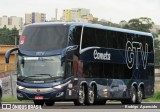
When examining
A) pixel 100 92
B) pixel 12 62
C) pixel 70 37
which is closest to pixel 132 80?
pixel 100 92

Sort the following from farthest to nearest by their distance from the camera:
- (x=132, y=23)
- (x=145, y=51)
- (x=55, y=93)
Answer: (x=132, y=23)
(x=145, y=51)
(x=55, y=93)

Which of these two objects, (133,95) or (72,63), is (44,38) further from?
(133,95)

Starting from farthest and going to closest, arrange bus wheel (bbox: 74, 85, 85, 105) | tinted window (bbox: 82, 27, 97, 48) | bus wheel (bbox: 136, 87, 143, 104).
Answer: bus wheel (bbox: 136, 87, 143, 104) < tinted window (bbox: 82, 27, 97, 48) < bus wheel (bbox: 74, 85, 85, 105)

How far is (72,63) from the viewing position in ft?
116

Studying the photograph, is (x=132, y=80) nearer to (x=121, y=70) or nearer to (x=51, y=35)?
(x=121, y=70)

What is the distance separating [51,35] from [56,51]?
98 centimetres

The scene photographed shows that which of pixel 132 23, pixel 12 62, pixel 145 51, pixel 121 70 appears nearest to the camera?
pixel 121 70

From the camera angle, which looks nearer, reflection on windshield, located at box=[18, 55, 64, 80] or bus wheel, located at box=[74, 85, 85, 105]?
reflection on windshield, located at box=[18, 55, 64, 80]

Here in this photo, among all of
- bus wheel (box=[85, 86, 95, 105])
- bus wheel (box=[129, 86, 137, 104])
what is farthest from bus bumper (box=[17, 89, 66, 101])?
bus wheel (box=[129, 86, 137, 104])

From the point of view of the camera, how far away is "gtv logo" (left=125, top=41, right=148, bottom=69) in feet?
137

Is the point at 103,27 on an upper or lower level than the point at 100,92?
upper

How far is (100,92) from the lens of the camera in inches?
1505

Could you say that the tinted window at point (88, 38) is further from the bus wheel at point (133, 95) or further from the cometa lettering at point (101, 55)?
the bus wheel at point (133, 95)

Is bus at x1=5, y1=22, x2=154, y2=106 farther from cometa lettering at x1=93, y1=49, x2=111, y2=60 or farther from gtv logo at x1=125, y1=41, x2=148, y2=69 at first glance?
gtv logo at x1=125, y1=41, x2=148, y2=69
